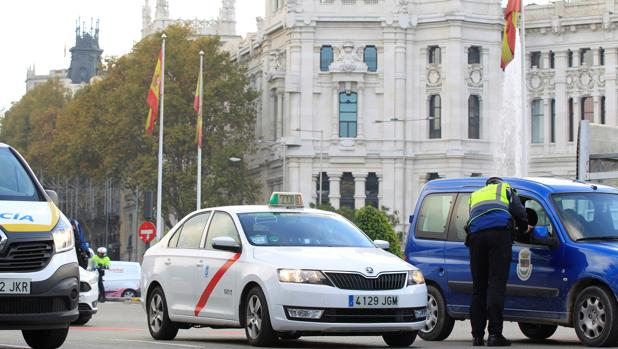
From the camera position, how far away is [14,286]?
1498 cm

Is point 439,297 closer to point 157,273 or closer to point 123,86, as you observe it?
point 157,273

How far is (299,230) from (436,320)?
2.73 metres

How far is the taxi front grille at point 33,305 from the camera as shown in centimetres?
1503

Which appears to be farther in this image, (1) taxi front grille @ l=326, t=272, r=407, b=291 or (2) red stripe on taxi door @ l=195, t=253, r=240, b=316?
(2) red stripe on taxi door @ l=195, t=253, r=240, b=316

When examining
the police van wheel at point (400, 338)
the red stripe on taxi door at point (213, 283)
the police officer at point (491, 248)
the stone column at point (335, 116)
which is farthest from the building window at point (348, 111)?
the police van wheel at point (400, 338)

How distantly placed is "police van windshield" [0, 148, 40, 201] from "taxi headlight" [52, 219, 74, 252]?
601 mm

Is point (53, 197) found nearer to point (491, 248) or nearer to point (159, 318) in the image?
point (159, 318)

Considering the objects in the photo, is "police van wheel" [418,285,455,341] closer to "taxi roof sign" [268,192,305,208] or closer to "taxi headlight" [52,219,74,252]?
"taxi roof sign" [268,192,305,208]

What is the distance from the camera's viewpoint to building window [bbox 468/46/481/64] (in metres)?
90.2

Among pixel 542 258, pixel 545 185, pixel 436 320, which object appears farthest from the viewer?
pixel 436 320

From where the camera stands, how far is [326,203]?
8825 cm

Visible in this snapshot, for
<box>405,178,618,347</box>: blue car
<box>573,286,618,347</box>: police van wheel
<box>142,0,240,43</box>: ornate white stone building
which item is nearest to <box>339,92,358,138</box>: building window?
<box>142,0,240,43</box>: ornate white stone building

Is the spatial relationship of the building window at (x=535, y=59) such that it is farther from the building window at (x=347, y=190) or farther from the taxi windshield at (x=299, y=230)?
the taxi windshield at (x=299, y=230)

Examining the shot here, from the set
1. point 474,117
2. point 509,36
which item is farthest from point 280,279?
point 474,117
